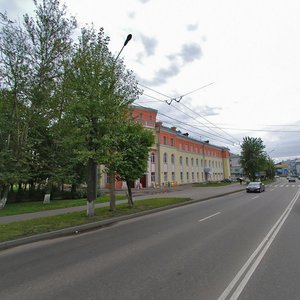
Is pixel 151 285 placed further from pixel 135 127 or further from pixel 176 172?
pixel 176 172

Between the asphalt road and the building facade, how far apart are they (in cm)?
2659

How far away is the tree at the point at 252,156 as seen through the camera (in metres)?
61.7

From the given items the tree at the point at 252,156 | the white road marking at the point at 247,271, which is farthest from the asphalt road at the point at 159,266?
the tree at the point at 252,156

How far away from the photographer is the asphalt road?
4383 mm

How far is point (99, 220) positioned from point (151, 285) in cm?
802

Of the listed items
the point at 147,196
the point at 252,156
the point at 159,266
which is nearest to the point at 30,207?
the point at 147,196

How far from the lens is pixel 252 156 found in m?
62.5

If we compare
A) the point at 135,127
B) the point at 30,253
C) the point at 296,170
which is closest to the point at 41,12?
the point at 135,127

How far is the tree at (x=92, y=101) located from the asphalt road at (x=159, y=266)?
14.8ft

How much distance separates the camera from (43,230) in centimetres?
986

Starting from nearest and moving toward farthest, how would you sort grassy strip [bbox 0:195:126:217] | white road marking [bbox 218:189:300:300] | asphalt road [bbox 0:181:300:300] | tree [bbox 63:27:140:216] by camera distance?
white road marking [bbox 218:189:300:300], asphalt road [bbox 0:181:300:300], tree [bbox 63:27:140:216], grassy strip [bbox 0:195:126:217]

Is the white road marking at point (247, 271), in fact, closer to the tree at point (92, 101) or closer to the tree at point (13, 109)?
the tree at point (92, 101)

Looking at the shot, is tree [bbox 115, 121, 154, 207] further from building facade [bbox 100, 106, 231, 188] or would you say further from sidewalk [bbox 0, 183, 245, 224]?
building facade [bbox 100, 106, 231, 188]

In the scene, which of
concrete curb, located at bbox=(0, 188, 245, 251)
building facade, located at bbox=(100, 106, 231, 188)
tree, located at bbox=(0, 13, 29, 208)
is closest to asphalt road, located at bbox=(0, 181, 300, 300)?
concrete curb, located at bbox=(0, 188, 245, 251)
